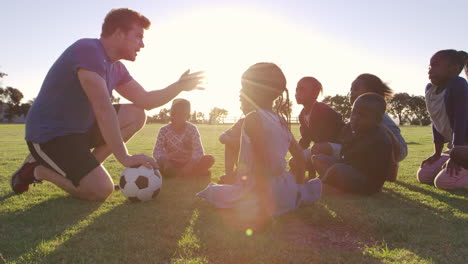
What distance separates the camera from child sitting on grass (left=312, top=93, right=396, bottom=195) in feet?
13.7

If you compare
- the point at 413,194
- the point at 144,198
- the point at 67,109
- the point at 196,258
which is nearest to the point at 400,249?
the point at 196,258

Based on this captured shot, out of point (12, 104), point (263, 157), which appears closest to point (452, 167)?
point (263, 157)

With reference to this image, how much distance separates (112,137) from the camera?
3455 millimetres

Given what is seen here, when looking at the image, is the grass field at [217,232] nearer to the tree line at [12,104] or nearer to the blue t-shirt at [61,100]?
the blue t-shirt at [61,100]

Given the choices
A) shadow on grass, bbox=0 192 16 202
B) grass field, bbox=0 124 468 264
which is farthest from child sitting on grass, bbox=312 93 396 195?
shadow on grass, bbox=0 192 16 202

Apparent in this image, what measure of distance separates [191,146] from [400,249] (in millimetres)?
4347

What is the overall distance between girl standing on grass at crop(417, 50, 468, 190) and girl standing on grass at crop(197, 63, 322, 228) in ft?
8.24

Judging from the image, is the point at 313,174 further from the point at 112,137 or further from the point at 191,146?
the point at 112,137

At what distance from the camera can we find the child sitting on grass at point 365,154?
4188 millimetres

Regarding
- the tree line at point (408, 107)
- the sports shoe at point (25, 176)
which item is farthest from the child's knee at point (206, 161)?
the tree line at point (408, 107)

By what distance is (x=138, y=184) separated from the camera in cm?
398

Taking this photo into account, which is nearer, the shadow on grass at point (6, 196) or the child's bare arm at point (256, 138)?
the child's bare arm at point (256, 138)

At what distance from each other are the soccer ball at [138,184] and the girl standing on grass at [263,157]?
3.32ft

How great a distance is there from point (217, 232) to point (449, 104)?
4.10 metres
